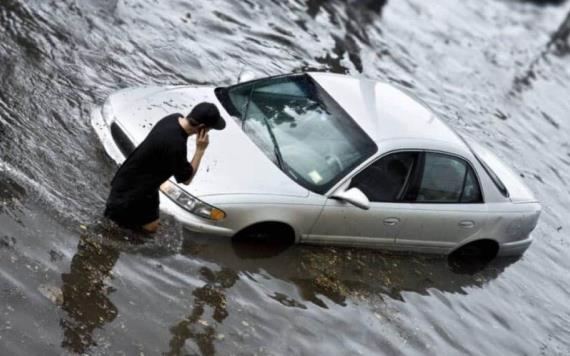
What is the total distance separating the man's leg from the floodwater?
12 centimetres

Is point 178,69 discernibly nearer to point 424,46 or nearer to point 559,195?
point 559,195

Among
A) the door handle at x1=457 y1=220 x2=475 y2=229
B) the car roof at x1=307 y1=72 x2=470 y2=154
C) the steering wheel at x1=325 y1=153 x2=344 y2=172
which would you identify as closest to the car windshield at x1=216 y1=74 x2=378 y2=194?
the steering wheel at x1=325 y1=153 x2=344 y2=172

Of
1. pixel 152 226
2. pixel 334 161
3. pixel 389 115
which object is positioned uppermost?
pixel 389 115

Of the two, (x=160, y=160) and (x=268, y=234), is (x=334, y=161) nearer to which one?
(x=268, y=234)

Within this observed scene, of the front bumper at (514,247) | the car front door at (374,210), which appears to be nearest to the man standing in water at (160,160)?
the car front door at (374,210)

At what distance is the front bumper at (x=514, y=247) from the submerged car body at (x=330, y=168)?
0.43 feet

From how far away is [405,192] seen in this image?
7852mm

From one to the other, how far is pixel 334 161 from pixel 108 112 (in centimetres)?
243

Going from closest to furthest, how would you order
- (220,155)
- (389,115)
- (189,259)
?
(189,259) → (220,155) → (389,115)

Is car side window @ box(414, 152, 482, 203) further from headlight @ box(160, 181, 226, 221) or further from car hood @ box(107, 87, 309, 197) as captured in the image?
headlight @ box(160, 181, 226, 221)

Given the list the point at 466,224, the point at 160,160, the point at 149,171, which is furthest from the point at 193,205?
the point at 466,224

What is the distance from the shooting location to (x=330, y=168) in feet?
24.3

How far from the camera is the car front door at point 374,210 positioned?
7457 mm

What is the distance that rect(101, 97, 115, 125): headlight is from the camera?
756 centimetres
